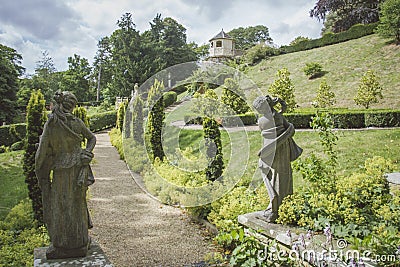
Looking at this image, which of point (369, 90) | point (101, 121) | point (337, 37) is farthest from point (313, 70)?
Result: point (101, 121)

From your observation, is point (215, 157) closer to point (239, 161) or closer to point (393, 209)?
point (239, 161)

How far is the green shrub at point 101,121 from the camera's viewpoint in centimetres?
2355

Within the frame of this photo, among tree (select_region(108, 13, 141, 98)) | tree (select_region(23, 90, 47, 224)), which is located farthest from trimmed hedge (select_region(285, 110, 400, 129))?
tree (select_region(108, 13, 141, 98))

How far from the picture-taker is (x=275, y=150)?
4.21m

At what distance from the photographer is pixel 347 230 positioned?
Result: 3.71 meters

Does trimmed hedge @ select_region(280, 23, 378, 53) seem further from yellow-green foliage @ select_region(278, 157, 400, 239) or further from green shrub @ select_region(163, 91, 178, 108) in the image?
yellow-green foliage @ select_region(278, 157, 400, 239)

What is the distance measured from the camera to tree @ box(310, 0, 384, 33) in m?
28.2

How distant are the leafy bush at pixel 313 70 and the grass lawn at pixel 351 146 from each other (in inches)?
550

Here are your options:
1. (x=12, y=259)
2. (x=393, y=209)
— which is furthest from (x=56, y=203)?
(x=393, y=209)

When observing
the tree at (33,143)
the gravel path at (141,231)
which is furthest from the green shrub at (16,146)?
the tree at (33,143)

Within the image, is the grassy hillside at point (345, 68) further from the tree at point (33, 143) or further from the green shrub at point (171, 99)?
the tree at point (33, 143)

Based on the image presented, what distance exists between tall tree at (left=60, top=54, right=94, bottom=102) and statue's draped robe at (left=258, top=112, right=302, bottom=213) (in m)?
36.4

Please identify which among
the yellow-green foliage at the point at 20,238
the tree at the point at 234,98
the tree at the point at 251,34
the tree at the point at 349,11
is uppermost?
the tree at the point at 251,34

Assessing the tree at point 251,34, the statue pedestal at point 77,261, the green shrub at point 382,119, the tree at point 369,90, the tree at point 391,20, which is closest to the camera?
the statue pedestal at point 77,261
